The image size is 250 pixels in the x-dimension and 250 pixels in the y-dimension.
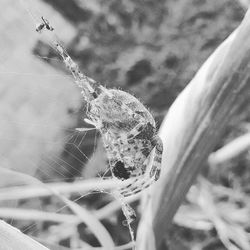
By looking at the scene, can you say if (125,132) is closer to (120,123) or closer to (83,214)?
(120,123)

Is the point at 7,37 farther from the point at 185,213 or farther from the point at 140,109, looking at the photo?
the point at 185,213

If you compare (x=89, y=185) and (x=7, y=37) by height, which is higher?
(x=7, y=37)

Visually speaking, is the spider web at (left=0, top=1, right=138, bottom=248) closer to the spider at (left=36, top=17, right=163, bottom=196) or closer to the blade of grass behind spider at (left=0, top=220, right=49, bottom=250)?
the spider at (left=36, top=17, right=163, bottom=196)

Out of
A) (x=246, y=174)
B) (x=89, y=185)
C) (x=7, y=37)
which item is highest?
(x=7, y=37)

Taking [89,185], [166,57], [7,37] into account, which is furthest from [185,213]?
[7,37]

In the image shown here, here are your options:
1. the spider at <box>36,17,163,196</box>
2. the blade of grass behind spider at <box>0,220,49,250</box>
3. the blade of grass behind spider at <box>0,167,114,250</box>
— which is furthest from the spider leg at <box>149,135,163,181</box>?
the blade of grass behind spider at <box>0,220,49,250</box>

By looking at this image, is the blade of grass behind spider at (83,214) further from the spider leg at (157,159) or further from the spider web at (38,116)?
the spider leg at (157,159)

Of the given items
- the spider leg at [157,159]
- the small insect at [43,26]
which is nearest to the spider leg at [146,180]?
the spider leg at [157,159]
